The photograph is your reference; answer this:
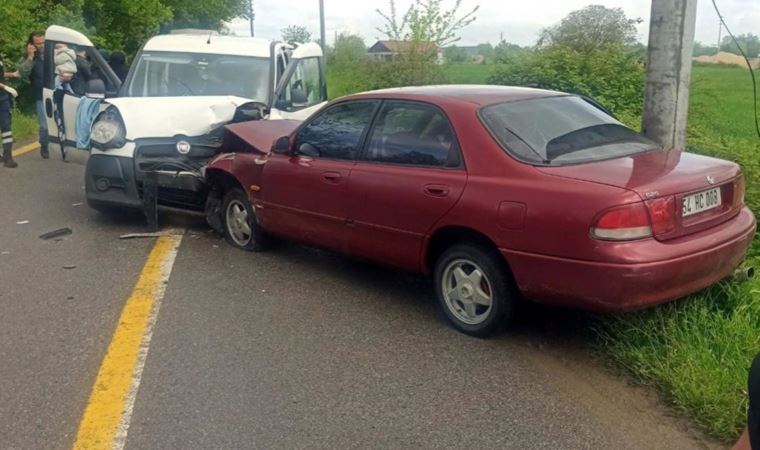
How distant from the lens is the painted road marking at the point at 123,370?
3.67 meters

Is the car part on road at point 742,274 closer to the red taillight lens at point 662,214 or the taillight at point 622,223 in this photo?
the red taillight lens at point 662,214

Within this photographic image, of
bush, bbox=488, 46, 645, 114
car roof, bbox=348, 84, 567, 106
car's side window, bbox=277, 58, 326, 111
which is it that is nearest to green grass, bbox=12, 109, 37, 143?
car's side window, bbox=277, 58, 326, 111

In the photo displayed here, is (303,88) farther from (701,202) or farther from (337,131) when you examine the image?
(701,202)

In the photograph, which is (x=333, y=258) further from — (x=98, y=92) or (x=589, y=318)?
(x=98, y=92)

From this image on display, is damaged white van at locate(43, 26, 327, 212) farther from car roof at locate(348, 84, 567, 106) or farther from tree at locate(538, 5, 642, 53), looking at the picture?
tree at locate(538, 5, 642, 53)

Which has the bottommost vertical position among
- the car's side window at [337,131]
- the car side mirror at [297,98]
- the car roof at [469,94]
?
the car's side window at [337,131]

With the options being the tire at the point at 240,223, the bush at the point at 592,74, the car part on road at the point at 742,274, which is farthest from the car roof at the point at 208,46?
the car part on road at the point at 742,274

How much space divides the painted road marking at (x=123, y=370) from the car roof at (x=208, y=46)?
152 inches

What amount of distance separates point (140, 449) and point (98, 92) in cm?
600

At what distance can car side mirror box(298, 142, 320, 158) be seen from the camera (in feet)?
19.8

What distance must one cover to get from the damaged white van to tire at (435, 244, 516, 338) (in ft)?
10.5

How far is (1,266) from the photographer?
6516 mm

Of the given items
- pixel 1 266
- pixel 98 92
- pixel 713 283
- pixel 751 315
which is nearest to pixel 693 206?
pixel 713 283

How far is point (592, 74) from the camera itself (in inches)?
512
